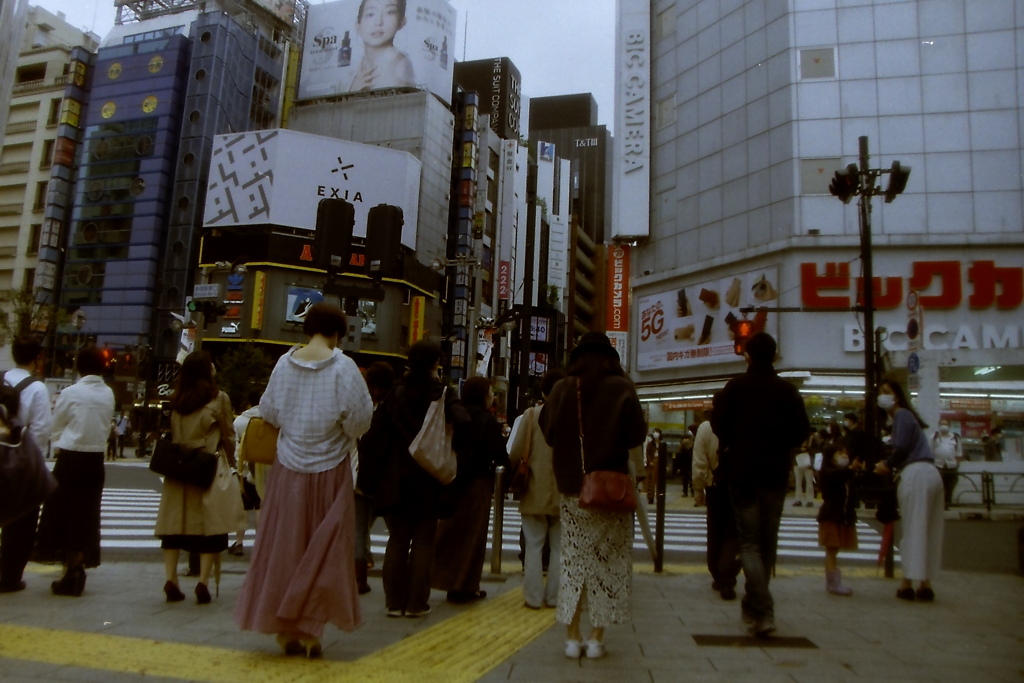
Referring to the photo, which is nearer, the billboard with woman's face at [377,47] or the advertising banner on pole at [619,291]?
the advertising banner on pole at [619,291]

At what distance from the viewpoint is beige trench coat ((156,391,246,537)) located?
16.8 ft

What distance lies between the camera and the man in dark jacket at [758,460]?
15.8ft

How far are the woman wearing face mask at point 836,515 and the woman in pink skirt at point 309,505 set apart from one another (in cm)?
424

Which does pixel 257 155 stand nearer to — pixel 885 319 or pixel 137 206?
pixel 137 206

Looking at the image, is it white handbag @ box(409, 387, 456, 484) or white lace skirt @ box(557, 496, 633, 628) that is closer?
white lace skirt @ box(557, 496, 633, 628)

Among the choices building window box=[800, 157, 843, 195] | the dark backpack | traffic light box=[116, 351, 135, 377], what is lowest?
the dark backpack

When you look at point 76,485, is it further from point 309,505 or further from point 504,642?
point 504,642

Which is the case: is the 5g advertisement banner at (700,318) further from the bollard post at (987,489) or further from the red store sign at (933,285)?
the bollard post at (987,489)

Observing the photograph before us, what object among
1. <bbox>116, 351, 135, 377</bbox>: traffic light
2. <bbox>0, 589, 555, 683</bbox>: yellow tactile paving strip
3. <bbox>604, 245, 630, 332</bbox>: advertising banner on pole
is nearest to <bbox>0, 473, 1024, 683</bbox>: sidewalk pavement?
<bbox>0, 589, 555, 683</bbox>: yellow tactile paving strip

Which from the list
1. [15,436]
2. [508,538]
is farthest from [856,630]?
[508,538]

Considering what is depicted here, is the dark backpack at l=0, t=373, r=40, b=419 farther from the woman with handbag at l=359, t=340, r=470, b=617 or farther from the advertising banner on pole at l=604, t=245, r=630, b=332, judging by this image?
the advertising banner on pole at l=604, t=245, r=630, b=332

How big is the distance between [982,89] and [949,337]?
8117 millimetres

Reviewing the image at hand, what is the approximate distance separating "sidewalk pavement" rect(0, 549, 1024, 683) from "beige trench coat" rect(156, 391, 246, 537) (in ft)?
1.65

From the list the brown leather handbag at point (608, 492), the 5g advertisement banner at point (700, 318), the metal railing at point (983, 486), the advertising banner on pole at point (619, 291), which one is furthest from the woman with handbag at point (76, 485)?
the advertising banner on pole at point (619, 291)
